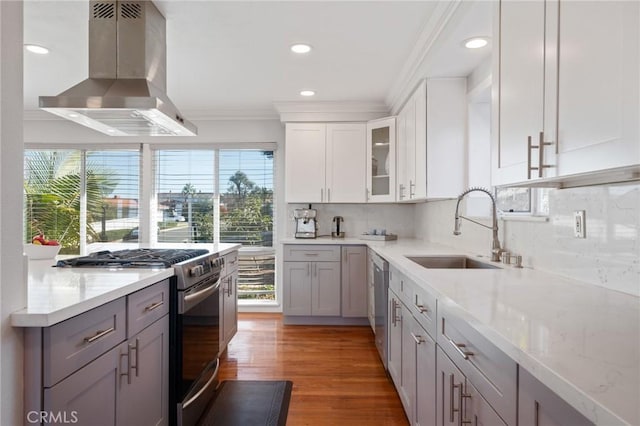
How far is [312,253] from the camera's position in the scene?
4055 mm

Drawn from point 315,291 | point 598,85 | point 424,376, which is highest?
point 598,85

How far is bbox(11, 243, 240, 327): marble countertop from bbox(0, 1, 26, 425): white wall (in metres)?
0.05

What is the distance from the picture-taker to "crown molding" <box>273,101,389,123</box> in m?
4.25

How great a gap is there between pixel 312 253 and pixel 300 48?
2100 mm

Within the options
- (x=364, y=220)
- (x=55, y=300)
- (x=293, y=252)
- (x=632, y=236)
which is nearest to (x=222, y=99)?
(x=293, y=252)

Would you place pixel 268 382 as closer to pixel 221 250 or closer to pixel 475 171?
pixel 221 250

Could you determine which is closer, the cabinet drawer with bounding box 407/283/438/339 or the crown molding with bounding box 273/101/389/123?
the cabinet drawer with bounding box 407/283/438/339

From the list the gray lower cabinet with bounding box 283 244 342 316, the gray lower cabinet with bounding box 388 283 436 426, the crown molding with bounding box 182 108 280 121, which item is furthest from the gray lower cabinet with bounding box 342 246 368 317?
the crown molding with bounding box 182 108 280 121

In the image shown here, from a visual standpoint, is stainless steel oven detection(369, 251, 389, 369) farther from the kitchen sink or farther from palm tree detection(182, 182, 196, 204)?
palm tree detection(182, 182, 196, 204)

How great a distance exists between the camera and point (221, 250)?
2910 millimetres

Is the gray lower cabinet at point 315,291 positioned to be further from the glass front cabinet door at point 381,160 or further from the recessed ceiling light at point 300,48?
the recessed ceiling light at point 300,48

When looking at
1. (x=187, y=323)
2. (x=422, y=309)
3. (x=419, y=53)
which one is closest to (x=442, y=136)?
(x=419, y=53)

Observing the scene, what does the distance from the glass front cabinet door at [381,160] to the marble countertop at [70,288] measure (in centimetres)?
276

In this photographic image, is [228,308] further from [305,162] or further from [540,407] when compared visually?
[540,407]
